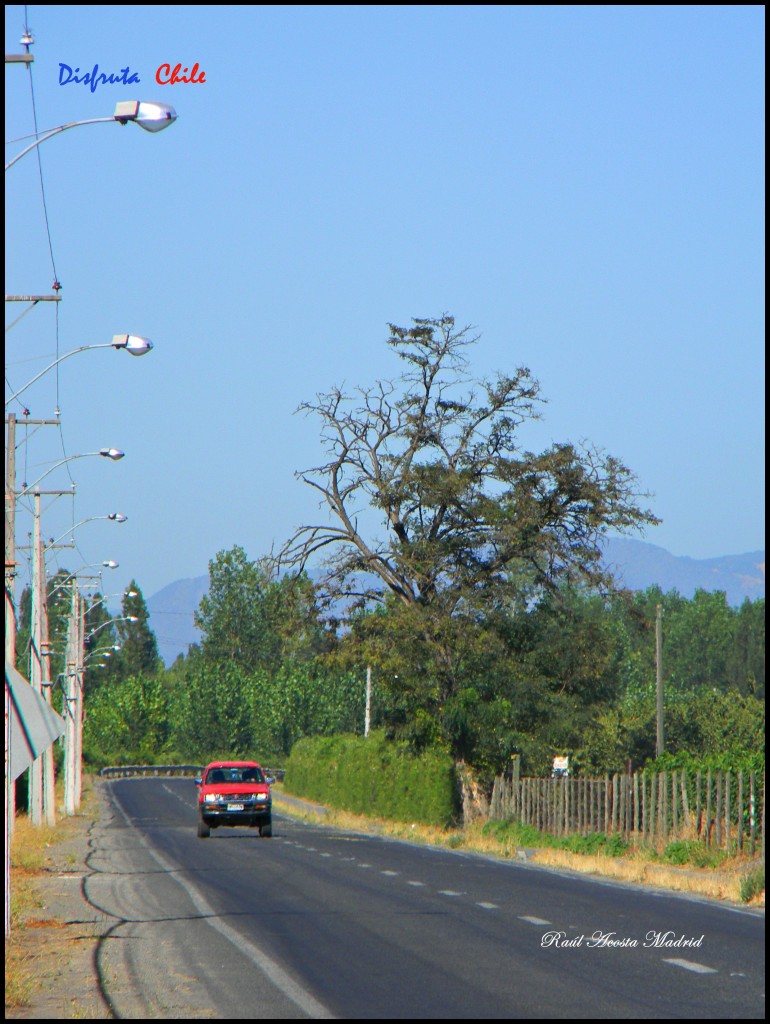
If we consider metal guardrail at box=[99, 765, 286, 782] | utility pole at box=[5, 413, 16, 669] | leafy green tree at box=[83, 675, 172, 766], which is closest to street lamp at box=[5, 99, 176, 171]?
utility pole at box=[5, 413, 16, 669]

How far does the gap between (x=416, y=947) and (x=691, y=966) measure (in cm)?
274

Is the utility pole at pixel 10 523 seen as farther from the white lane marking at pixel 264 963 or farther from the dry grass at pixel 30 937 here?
the white lane marking at pixel 264 963

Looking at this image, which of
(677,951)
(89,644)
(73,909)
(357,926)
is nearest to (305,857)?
(73,909)

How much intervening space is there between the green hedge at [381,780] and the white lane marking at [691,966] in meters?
31.4

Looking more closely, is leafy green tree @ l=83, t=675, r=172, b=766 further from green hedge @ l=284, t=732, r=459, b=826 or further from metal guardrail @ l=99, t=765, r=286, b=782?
green hedge @ l=284, t=732, r=459, b=826

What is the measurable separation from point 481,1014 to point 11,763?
4489 millimetres

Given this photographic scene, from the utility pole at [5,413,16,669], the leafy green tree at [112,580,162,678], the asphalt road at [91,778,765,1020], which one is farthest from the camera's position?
the leafy green tree at [112,580,162,678]

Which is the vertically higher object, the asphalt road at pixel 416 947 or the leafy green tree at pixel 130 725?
the asphalt road at pixel 416 947

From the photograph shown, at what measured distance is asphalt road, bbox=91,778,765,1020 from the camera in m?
10.8

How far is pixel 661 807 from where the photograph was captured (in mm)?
26719

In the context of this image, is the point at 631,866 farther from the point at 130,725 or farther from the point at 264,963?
the point at 130,725

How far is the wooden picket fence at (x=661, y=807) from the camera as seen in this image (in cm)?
2327

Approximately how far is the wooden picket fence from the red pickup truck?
7566 mm

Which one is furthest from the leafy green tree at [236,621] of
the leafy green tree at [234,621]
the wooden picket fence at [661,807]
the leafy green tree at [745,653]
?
the wooden picket fence at [661,807]
